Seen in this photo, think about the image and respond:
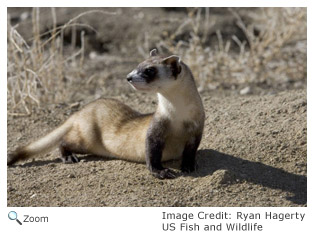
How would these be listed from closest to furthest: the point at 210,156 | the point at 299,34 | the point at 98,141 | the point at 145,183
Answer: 1. the point at 145,183
2. the point at 210,156
3. the point at 98,141
4. the point at 299,34

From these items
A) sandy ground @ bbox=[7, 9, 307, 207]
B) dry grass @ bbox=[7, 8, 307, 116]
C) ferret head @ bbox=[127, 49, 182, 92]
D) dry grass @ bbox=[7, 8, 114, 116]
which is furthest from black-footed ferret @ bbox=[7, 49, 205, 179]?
dry grass @ bbox=[7, 8, 307, 116]

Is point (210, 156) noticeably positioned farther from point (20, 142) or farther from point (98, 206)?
point (20, 142)

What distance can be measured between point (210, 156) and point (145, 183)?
0.61 meters

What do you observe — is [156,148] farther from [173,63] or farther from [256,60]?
[256,60]

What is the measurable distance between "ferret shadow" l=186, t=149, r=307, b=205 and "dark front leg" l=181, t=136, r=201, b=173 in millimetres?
61

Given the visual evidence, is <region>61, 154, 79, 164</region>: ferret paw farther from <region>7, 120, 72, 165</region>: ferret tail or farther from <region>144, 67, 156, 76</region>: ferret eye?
<region>144, 67, 156, 76</region>: ferret eye

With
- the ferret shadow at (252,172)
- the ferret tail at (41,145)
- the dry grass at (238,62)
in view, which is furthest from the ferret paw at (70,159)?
the dry grass at (238,62)

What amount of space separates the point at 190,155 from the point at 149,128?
355mm

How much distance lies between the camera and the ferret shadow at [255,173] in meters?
3.64

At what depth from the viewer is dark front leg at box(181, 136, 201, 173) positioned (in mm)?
3814

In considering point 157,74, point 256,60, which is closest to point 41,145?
point 157,74

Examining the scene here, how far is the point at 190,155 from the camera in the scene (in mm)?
3816

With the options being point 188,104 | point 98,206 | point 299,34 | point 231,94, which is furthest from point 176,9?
point 98,206

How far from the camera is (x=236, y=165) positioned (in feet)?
12.8
